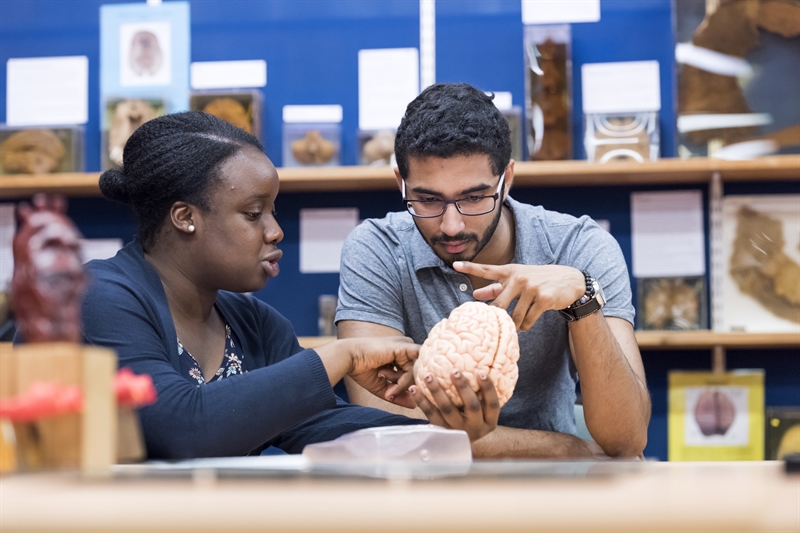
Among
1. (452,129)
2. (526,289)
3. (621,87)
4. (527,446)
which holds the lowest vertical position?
(527,446)

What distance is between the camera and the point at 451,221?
205 cm

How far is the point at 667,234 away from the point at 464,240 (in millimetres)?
1516

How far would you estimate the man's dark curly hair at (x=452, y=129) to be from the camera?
2.06m

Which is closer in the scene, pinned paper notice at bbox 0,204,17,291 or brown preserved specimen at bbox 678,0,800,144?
brown preserved specimen at bbox 678,0,800,144

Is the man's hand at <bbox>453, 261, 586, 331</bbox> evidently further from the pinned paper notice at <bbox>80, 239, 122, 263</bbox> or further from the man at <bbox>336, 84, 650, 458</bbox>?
the pinned paper notice at <bbox>80, 239, 122, 263</bbox>

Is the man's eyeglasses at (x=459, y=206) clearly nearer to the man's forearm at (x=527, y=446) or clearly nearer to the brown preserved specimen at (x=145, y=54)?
the man's forearm at (x=527, y=446)

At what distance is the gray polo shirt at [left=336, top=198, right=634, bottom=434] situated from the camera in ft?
7.26

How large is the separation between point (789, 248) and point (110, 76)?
9.12ft

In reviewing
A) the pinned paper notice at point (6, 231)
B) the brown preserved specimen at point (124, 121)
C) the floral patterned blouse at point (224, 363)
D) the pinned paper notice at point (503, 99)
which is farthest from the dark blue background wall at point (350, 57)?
the floral patterned blouse at point (224, 363)

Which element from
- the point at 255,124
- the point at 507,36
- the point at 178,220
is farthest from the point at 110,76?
the point at 178,220

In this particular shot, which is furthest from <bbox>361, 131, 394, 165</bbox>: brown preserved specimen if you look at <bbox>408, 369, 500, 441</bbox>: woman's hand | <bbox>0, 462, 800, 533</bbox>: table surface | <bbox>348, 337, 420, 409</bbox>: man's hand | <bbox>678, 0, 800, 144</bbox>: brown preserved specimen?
<bbox>0, 462, 800, 533</bbox>: table surface

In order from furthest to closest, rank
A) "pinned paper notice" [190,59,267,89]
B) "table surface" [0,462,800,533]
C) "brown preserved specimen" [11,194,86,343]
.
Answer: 1. "pinned paper notice" [190,59,267,89]
2. "brown preserved specimen" [11,194,86,343]
3. "table surface" [0,462,800,533]

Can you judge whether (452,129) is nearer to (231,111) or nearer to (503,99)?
(503,99)

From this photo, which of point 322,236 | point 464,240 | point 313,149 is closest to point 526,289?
point 464,240
